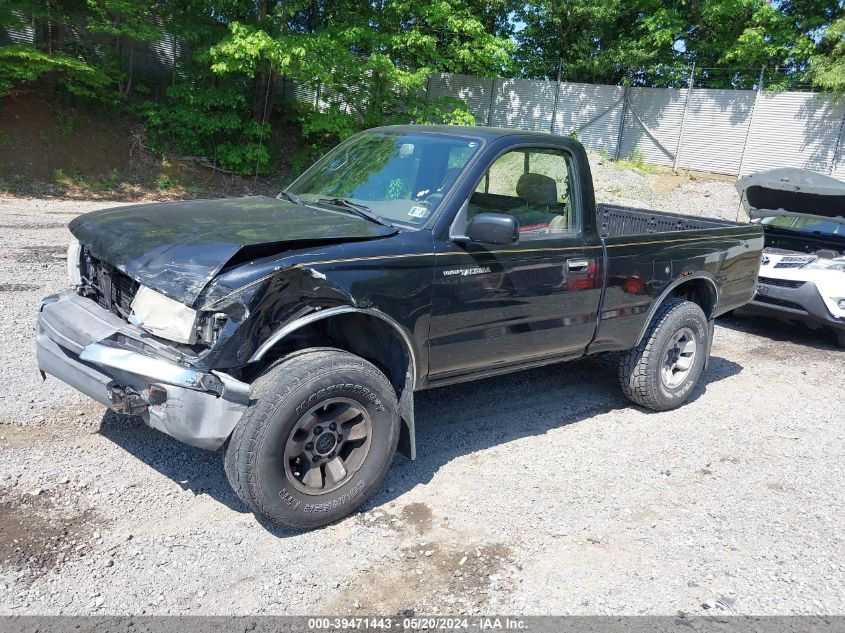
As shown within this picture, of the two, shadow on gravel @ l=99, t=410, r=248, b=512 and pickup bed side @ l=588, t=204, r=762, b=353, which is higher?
pickup bed side @ l=588, t=204, r=762, b=353

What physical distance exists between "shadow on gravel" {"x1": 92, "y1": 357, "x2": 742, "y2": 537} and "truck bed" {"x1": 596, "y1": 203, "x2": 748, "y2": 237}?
146cm

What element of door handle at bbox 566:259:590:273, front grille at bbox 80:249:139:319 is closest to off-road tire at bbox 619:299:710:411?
door handle at bbox 566:259:590:273

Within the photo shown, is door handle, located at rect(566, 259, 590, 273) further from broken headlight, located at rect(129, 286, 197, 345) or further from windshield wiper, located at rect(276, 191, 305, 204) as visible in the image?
broken headlight, located at rect(129, 286, 197, 345)

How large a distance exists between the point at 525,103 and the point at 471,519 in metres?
22.6

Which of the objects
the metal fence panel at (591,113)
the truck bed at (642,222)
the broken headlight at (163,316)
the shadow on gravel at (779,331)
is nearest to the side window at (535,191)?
the broken headlight at (163,316)

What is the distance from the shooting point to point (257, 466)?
3281 millimetres

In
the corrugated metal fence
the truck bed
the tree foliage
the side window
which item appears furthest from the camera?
the corrugated metal fence

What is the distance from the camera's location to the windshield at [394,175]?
4.13 m

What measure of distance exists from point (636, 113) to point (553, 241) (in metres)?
20.8

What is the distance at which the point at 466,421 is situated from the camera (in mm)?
5160

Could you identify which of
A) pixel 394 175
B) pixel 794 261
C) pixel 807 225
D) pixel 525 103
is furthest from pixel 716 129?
pixel 394 175

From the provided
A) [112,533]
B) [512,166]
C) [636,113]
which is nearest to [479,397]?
[512,166]

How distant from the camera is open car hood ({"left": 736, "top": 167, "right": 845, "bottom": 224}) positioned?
7949mm

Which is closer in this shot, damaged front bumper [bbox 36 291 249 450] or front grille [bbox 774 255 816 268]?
damaged front bumper [bbox 36 291 249 450]
